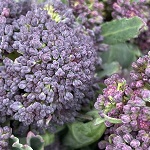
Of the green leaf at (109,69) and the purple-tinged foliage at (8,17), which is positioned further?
the green leaf at (109,69)

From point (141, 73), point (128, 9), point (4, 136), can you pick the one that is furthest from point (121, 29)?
point (4, 136)

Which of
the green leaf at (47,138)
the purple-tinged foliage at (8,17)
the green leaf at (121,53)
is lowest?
the green leaf at (47,138)

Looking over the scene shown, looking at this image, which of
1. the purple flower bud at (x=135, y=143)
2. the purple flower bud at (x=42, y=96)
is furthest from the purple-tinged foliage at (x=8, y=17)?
the purple flower bud at (x=135, y=143)

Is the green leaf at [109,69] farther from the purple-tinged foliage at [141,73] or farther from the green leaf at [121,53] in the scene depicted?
the purple-tinged foliage at [141,73]

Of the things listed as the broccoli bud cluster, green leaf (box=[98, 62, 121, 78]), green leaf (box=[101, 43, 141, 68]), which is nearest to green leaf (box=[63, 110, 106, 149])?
the broccoli bud cluster

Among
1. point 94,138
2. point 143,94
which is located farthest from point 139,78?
point 94,138

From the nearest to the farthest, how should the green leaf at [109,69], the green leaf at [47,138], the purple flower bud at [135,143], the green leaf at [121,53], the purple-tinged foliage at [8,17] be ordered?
1. the purple flower bud at [135,143]
2. the purple-tinged foliage at [8,17]
3. the green leaf at [47,138]
4. the green leaf at [109,69]
5. the green leaf at [121,53]

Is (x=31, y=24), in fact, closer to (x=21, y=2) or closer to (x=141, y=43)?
(x=21, y=2)

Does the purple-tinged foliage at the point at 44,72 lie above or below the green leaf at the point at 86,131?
above
